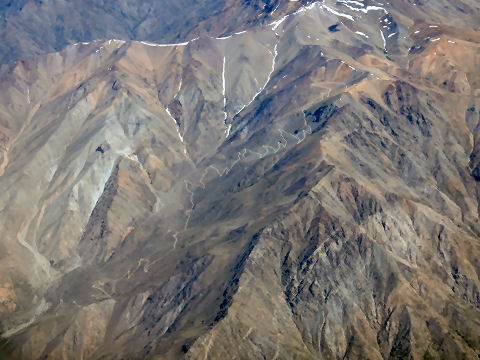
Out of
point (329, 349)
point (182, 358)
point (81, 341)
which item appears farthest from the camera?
point (81, 341)

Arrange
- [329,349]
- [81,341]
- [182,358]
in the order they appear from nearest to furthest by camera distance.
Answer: [182,358] → [329,349] → [81,341]

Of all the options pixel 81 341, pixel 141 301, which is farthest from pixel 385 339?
pixel 81 341

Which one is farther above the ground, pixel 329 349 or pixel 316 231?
pixel 316 231

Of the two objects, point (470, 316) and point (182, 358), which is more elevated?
point (182, 358)

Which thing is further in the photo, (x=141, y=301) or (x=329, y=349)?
(x=141, y=301)

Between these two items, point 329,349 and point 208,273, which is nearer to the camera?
point 329,349

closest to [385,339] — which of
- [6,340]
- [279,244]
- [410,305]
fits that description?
[410,305]

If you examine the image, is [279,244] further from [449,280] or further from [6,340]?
[6,340]

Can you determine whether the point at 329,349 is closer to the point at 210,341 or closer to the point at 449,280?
the point at 210,341
